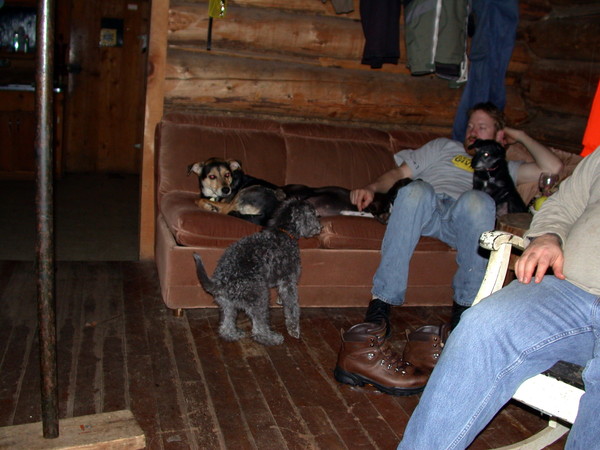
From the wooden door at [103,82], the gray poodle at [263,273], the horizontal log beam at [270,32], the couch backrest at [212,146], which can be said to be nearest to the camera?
the gray poodle at [263,273]

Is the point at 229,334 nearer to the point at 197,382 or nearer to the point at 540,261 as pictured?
the point at 197,382

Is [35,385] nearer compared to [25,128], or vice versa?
[35,385]

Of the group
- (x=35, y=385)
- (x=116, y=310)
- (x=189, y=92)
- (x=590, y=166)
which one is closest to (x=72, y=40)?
(x=189, y=92)

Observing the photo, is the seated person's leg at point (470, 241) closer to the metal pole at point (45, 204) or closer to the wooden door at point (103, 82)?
the metal pole at point (45, 204)

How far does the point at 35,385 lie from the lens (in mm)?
2463

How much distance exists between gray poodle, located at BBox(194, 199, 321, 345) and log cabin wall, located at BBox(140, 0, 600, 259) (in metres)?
1.60

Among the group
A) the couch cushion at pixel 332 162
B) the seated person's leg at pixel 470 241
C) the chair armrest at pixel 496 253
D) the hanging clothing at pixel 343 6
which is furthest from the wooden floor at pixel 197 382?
the hanging clothing at pixel 343 6

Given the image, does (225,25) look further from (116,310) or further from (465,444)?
(465,444)

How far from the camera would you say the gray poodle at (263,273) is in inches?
115

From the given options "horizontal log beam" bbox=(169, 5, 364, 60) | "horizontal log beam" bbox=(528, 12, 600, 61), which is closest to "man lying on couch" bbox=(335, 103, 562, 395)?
"horizontal log beam" bbox=(169, 5, 364, 60)

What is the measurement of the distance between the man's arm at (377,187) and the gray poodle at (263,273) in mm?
485

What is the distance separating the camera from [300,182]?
4.20m

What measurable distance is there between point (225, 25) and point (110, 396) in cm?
286

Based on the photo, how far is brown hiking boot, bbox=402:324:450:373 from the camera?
104 inches
